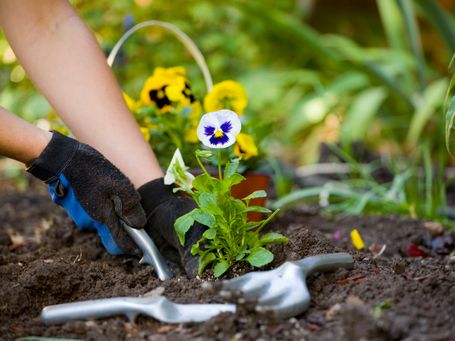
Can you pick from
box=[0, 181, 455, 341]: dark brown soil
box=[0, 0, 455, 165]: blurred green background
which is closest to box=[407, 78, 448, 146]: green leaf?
box=[0, 0, 455, 165]: blurred green background

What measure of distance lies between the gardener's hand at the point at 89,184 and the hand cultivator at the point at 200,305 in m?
0.31

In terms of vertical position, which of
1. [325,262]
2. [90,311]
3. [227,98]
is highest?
[227,98]

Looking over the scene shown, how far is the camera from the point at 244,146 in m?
1.62

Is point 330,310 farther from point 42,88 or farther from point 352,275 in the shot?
point 42,88

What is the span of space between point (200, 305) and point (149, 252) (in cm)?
35

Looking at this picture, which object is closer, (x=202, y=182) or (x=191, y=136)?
(x=202, y=182)

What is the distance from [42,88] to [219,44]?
2.64 m

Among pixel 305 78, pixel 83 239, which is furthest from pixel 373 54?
pixel 83 239

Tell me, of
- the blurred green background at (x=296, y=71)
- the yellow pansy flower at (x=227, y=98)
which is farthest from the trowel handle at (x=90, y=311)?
the blurred green background at (x=296, y=71)

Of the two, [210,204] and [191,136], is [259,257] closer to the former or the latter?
[210,204]

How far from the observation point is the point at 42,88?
1534 mm

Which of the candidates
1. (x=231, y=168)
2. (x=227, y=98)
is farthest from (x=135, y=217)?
(x=227, y=98)

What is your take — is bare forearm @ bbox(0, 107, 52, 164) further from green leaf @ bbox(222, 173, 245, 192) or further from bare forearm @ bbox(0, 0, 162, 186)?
green leaf @ bbox(222, 173, 245, 192)

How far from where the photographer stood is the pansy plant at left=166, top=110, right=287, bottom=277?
120cm
